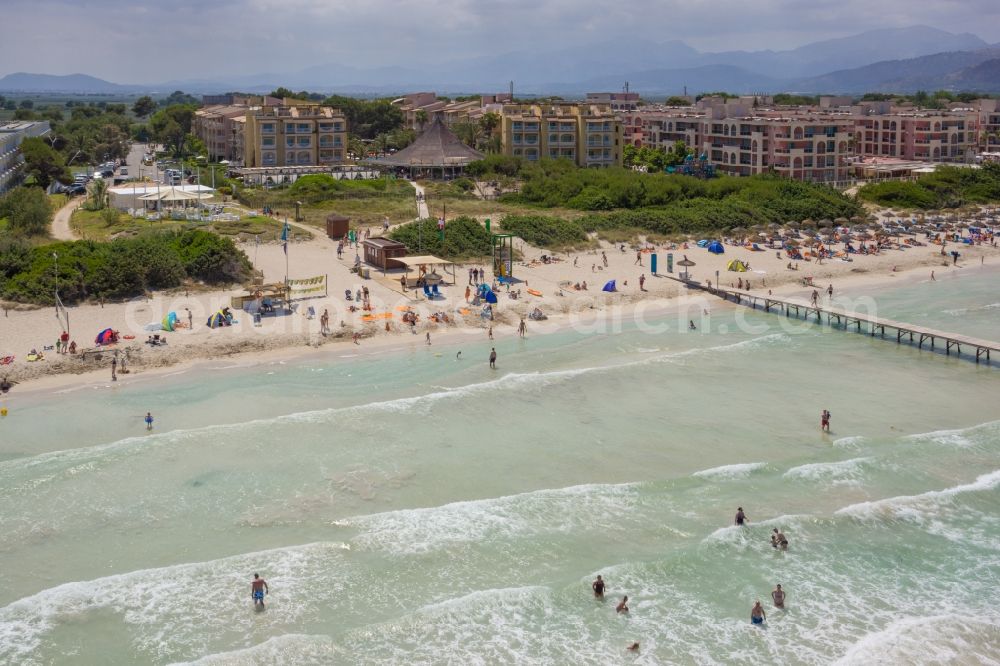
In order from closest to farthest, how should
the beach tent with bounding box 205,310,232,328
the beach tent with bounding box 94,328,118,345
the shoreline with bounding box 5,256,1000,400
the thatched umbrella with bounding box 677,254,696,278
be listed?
the shoreline with bounding box 5,256,1000,400 < the beach tent with bounding box 94,328,118,345 < the beach tent with bounding box 205,310,232,328 < the thatched umbrella with bounding box 677,254,696,278

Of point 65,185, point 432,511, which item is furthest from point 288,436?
point 65,185

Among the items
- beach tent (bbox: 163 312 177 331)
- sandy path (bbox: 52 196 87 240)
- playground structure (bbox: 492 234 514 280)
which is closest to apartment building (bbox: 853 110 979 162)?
playground structure (bbox: 492 234 514 280)

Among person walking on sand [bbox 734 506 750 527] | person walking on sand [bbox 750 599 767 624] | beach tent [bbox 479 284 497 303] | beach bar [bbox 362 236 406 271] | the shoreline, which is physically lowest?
person walking on sand [bbox 750 599 767 624]

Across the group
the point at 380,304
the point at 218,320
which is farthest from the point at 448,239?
the point at 218,320

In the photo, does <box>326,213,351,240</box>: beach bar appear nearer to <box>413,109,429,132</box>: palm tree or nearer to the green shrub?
the green shrub

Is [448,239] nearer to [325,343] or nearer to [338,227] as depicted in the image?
[338,227]

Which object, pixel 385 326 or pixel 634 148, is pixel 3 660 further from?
pixel 634 148

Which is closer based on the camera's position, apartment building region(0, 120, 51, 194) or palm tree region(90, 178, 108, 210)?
palm tree region(90, 178, 108, 210)
